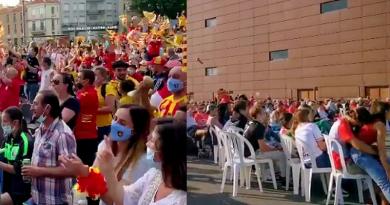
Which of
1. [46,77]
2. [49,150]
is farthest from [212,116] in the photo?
[46,77]

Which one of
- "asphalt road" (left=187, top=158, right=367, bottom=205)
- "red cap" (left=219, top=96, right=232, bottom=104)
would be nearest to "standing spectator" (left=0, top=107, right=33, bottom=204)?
"asphalt road" (left=187, top=158, right=367, bottom=205)

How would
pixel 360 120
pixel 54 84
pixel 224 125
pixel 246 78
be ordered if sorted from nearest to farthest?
pixel 360 120, pixel 246 78, pixel 224 125, pixel 54 84

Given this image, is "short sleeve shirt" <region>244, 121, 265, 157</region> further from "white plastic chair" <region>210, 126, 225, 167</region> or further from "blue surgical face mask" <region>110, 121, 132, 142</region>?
"blue surgical face mask" <region>110, 121, 132, 142</region>

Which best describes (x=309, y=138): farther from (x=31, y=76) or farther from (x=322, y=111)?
(x=31, y=76)

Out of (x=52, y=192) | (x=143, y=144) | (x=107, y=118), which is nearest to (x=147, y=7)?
(x=107, y=118)

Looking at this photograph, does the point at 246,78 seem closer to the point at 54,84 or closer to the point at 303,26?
the point at 303,26

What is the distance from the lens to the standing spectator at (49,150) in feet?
8.86

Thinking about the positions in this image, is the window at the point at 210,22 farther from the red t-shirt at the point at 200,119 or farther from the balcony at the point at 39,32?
the balcony at the point at 39,32

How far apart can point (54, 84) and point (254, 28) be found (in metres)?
1.72

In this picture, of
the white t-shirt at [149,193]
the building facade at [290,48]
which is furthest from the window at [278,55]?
the white t-shirt at [149,193]

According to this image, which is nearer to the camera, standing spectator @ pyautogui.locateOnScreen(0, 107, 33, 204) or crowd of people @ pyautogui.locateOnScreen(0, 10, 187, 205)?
crowd of people @ pyautogui.locateOnScreen(0, 10, 187, 205)

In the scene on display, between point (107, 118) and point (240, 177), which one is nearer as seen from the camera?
point (240, 177)

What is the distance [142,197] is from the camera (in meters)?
1.81

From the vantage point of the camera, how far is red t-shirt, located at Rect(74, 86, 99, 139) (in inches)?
130
